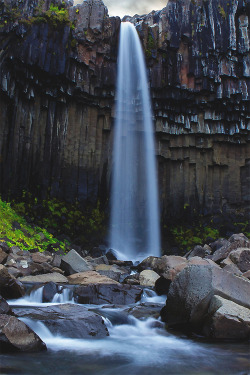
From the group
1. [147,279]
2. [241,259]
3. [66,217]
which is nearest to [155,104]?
[66,217]

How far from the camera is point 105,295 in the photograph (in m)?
7.76

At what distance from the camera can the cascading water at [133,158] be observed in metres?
22.6

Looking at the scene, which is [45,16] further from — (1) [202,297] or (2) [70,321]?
(1) [202,297]

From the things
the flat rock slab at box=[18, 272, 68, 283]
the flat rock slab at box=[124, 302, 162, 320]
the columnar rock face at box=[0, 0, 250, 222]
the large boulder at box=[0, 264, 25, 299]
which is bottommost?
the flat rock slab at box=[124, 302, 162, 320]

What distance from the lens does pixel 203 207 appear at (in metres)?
23.5

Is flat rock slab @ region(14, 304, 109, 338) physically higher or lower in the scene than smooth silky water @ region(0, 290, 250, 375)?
higher

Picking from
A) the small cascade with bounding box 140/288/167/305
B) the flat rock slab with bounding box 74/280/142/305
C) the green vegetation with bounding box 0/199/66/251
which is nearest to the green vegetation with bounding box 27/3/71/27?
the green vegetation with bounding box 0/199/66/251

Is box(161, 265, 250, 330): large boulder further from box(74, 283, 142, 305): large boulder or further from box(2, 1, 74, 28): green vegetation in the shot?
box(2, 1, 74, 28): green vegetation

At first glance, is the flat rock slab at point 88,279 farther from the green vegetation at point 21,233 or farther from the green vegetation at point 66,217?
the green vegetation at point 66,217

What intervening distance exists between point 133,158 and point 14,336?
19927mm

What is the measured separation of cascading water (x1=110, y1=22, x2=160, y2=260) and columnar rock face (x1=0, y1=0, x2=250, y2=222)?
2.09 feet

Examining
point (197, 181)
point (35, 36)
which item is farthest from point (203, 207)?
point (35, 36)

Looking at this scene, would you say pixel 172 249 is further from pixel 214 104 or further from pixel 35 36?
pixel 35 36

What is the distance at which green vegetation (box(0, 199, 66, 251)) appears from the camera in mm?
14320
